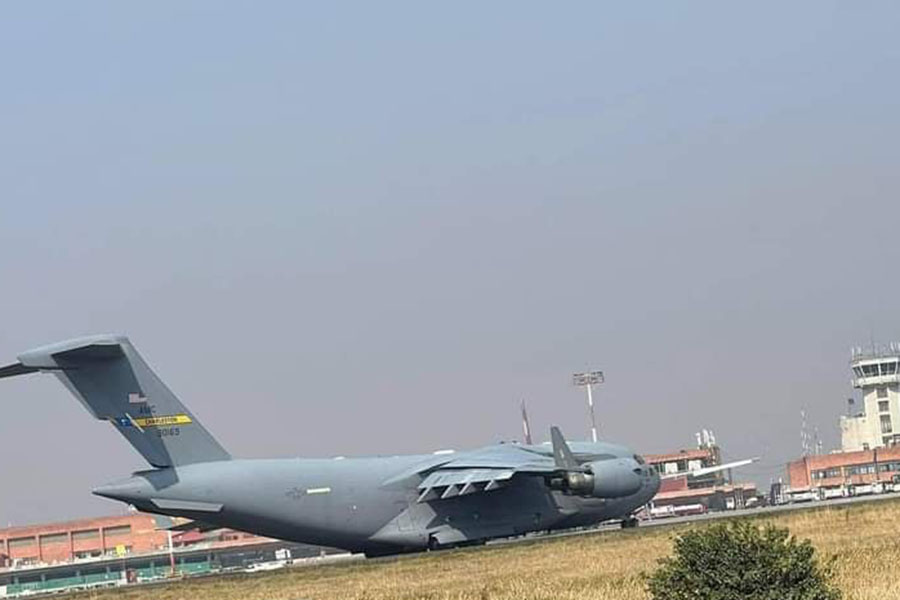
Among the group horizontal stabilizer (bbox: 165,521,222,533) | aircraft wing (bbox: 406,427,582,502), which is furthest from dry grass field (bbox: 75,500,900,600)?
horizontal stabilizer (bbox: 165,521,222,533)

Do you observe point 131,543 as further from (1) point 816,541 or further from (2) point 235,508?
(1) point 816,541

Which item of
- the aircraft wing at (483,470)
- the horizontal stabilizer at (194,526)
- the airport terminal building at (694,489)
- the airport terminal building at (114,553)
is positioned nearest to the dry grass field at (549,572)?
the aircraft wing at (483,470)

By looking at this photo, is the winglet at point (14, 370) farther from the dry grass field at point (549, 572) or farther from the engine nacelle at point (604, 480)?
the engine nacelle at point (604, 480)

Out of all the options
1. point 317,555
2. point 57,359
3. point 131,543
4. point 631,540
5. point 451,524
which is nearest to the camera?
point 631,540

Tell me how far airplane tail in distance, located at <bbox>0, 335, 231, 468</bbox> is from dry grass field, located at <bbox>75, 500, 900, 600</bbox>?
5.57 m

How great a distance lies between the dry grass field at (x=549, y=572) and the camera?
2605 centimetres

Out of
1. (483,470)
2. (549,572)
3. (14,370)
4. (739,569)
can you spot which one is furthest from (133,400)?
(739,569)

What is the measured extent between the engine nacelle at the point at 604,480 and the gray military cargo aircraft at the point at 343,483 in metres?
0.05

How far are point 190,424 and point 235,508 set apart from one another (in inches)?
122

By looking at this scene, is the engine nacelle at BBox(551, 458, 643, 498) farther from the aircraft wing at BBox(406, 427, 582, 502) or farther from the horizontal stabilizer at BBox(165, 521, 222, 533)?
the horizontal stabilizer at BBox(165, 521, 222, 533)

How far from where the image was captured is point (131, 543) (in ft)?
399

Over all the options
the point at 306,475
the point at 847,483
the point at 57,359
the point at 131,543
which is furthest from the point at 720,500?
the point at 57,359

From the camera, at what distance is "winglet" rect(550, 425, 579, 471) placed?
55500 mm

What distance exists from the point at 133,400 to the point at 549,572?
2063 centimetres
